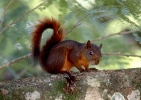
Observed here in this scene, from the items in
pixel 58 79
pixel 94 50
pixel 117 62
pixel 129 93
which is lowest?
pixel 117 62

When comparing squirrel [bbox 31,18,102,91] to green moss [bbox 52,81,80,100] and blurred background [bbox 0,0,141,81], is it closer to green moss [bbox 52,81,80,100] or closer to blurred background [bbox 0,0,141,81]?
blurred background [bbox 0,0,141,81]

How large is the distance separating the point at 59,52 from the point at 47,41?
22 cm

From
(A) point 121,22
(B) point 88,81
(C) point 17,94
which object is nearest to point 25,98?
(C) point 17,94

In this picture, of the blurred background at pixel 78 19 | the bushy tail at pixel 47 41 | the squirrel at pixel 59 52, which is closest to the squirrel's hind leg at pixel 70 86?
the blurred background at pixel 78 19

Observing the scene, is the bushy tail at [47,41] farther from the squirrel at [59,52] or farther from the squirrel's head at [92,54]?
the squirrel's head at [92,54]

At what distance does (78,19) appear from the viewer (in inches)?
129

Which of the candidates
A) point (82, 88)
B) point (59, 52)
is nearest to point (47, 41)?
point (59, 52)

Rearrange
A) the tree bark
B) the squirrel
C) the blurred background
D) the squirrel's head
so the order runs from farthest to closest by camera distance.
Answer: the squirrel's head < the squirrel < the blurred background < the tree bark

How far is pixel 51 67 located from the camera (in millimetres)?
2840

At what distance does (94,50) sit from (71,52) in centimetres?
18

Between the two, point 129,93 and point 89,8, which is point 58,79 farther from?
point 89,8

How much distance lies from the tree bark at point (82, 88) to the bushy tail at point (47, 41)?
712mm

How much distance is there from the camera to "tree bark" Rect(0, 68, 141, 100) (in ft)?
6.68

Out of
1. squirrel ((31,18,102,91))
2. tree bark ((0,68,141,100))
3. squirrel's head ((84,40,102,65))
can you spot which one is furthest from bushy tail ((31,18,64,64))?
tree bark ((0,68,141,100))
